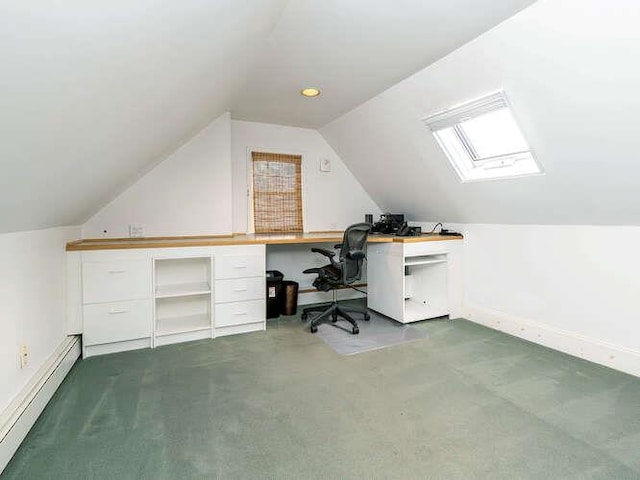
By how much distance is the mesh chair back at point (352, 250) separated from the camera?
10.4 ft

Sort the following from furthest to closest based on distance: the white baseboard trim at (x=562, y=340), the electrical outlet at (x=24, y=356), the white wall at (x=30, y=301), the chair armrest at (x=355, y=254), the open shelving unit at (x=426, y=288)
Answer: the open shelving unit at (x=426, y=288) → the chair armrest at (x=355, y=254) → the white baseboard trim at (x=562, y=340) → the electrical outlet at (x=24, y=356) → the white wall at (x=30, y=301)

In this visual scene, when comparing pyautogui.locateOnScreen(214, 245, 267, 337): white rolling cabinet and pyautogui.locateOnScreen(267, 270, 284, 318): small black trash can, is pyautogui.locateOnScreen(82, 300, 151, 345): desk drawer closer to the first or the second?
pyautogui.locateOnScreen(214, 245, 267, 337): white rolling cabinet

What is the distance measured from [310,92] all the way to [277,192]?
1.37m

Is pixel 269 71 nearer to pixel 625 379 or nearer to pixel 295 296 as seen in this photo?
pixel 295 296

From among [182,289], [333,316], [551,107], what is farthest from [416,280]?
[182,289]

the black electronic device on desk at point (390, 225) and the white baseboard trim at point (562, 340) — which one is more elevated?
the black electronic device on desk at point (390, 225)

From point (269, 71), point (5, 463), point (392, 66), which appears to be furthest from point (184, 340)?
point (392, 66)

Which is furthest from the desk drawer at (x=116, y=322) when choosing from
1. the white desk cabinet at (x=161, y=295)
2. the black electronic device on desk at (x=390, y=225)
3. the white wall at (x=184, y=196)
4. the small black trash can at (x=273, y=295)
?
the black electronic device on desk at (x=390, y=225)

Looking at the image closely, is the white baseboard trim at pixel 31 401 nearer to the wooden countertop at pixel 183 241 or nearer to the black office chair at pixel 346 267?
the wooden countertop at pixel 183 241

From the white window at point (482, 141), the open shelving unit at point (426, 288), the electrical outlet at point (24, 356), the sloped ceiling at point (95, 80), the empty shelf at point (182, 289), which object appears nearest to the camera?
the sloped ceiling at point (95, 80)

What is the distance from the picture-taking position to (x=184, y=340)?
3035 millimetres

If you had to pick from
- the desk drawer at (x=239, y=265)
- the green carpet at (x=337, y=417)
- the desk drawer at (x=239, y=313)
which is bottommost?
the green carpet at (x=337, y=417)

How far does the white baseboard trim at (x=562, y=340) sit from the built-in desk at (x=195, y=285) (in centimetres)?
39

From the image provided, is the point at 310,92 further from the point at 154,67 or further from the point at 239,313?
the point at 239,313
